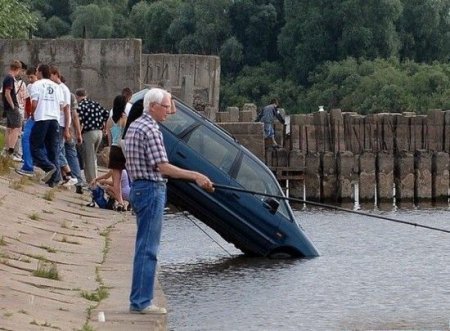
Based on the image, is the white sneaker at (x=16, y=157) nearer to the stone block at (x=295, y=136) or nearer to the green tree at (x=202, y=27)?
the stone block at (x=295, y=136)

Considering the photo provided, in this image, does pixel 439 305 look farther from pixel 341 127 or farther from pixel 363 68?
pixel 363 68

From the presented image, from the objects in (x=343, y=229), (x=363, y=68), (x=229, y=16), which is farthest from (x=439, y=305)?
(x=229, y=16)

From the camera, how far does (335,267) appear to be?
22547 mm

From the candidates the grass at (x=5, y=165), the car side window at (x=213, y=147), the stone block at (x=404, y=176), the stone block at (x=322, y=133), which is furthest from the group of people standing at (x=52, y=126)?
the stone block at (x=322, y=133)

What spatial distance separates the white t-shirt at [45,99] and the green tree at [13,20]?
23.7 meters

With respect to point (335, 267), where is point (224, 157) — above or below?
above

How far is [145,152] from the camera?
14.4 meters

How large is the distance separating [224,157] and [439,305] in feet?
18.0

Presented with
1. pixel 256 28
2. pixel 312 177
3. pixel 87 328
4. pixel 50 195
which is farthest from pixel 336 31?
pixel 87 328

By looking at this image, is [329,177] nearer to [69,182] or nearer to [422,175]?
[422,175]

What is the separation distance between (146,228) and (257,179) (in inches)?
341

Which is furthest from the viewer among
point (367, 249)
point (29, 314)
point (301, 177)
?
point (301, 177)

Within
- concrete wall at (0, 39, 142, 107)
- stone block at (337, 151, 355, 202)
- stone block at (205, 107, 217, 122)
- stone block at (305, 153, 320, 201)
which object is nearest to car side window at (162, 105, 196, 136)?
concrete wall at (0, 39, 142, 107)

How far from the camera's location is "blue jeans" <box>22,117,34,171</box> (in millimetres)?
25494
